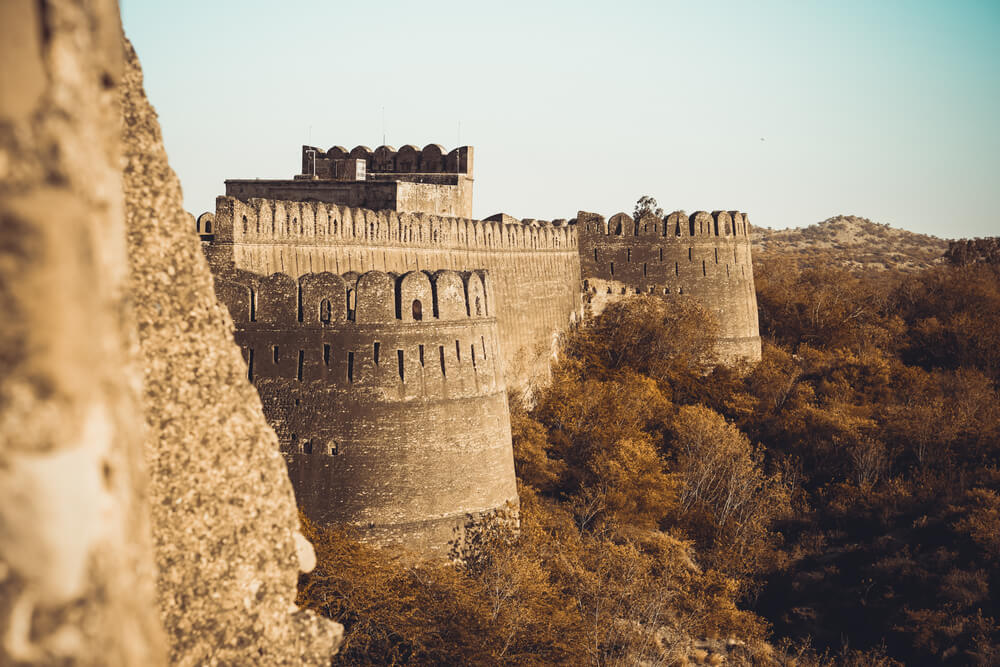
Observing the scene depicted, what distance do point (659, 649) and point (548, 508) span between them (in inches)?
189

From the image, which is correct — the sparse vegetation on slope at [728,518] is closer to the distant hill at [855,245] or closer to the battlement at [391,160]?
the battlement at [391,160]

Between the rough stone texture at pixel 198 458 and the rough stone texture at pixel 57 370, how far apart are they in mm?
2069

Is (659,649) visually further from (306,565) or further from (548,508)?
(306,565)

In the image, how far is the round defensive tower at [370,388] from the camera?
55.0 ft

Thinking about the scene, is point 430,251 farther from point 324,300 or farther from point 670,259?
point 670,259

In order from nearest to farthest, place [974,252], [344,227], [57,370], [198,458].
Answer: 1. [57,370]
2. [198,458]
3. [344,227]
4. [974,252]

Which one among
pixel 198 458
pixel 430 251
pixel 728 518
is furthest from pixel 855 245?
pixel 198 458

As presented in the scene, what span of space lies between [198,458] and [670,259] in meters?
33.0

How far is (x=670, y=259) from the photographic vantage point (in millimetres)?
37188

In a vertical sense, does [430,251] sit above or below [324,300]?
above

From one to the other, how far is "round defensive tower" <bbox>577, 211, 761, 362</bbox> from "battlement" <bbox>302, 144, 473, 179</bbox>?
5.64 meters

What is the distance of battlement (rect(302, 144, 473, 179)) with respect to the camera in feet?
115

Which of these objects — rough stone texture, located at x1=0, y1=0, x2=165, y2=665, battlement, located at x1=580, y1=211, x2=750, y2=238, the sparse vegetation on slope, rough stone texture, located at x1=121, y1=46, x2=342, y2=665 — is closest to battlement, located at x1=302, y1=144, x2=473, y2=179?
battlement, located at x1=580, y1=211, x2=750, y2=238

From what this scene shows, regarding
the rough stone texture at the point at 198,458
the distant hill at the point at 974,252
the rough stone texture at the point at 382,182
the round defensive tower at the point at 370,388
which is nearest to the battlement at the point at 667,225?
the rough stone texture at the point at 382,182
